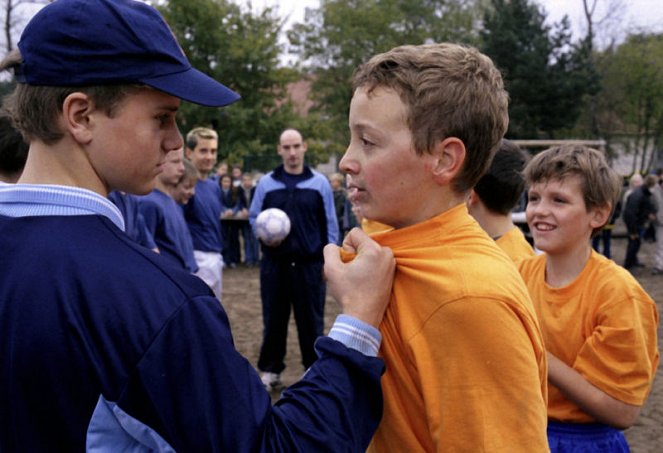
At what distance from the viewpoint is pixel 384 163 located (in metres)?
1.66

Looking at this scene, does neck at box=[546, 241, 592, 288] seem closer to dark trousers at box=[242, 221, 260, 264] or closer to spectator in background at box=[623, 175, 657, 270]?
spectator in background at box=[623, 175, 657, 270]

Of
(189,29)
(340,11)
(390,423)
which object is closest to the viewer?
(390,423)

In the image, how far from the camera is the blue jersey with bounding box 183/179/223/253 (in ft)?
23.8

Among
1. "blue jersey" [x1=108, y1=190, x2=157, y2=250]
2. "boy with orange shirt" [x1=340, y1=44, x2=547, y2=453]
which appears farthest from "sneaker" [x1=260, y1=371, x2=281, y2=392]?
"boy with orange shirt" [x1=340, y1=44, x2=547, y2=453]

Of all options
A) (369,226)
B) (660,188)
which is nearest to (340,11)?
(660,188)

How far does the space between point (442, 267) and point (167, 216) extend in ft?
14.4

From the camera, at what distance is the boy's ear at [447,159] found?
1.66 m

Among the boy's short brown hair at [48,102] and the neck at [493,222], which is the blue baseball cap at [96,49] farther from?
the neck at [493,222]

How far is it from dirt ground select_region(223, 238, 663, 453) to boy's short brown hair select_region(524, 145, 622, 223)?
3.55 metres

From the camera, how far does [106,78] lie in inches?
56.0

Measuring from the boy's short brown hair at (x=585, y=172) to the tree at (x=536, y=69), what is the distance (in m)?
27.3

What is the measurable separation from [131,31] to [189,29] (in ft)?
94.0

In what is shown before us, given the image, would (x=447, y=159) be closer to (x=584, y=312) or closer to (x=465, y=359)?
(x=465, y=359)

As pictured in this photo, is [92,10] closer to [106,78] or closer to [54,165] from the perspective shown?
[106,78]
